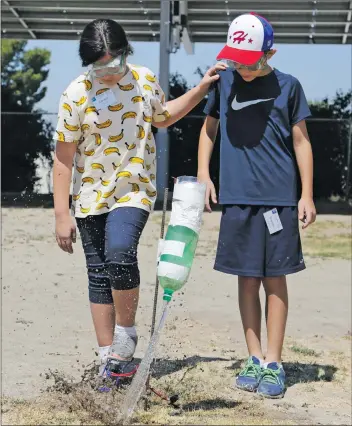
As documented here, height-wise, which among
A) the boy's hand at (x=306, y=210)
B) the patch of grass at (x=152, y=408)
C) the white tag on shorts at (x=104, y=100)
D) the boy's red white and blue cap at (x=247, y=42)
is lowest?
the patch of grass at (x=152, y=408)

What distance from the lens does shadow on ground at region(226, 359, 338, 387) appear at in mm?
4434

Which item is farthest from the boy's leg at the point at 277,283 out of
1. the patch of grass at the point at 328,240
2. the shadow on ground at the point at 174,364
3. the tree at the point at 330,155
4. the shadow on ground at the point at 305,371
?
the tree at the point at 330,155

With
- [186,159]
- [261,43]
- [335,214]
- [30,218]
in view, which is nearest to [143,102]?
[261,43]

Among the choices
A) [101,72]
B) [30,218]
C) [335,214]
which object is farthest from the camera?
[335,214]

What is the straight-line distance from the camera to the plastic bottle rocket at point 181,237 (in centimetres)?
338

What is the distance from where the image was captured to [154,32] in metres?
18.8

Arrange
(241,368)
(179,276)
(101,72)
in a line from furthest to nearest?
(241,368) → (101,72) → (179,276)

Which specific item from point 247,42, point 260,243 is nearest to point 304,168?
point 260,243

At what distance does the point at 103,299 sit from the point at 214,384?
0.76 metres

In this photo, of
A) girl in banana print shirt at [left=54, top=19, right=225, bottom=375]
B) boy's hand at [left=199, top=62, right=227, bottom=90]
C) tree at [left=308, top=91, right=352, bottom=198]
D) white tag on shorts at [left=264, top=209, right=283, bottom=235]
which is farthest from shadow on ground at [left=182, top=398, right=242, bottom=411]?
tree at [left=308, top=91, right=352, bottom=198]

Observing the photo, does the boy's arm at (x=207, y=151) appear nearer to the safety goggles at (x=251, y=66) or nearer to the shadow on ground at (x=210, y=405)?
the safety goggles at (x=251, y=66)

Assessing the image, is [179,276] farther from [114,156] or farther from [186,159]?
[186,159]

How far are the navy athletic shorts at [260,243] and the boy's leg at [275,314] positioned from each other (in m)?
0.11

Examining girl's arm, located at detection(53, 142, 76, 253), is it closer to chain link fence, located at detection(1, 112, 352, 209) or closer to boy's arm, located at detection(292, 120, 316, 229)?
boy's arm, located at detection(292, 120, 316, 229)
